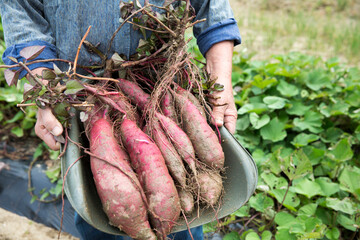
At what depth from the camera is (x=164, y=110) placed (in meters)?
1.22

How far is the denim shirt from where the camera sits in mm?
1116

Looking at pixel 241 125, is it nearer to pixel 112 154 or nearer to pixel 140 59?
pixel 140 59

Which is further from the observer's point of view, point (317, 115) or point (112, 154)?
point (317, 115)

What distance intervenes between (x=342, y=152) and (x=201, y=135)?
113 centimetres

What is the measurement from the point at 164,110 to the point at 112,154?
32cm

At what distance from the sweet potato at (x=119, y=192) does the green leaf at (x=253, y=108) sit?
1248 mm

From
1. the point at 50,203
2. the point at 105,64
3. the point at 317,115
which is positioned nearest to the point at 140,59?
the point at 105,64

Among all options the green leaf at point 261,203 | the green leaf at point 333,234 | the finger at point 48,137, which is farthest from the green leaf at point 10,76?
the green leaf at point 333,234

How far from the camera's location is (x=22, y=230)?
1.74m

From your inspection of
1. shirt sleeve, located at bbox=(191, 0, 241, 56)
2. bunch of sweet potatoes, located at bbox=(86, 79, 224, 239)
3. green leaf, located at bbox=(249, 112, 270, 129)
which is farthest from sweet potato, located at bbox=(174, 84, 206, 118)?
green leaf, located at bbox=(249, 112, 270, 129)

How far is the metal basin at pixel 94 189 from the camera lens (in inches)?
34.3

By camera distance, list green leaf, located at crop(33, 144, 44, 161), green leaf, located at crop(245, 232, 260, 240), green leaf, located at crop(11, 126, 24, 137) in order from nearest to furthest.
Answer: green leaf, located at crop(245, 232, 260, 240), green leaf, located at crop(33, 144, 44, 161), green leaf, located at crop(11, 126, 24, 137)

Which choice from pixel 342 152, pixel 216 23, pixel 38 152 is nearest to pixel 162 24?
pixel 216 23

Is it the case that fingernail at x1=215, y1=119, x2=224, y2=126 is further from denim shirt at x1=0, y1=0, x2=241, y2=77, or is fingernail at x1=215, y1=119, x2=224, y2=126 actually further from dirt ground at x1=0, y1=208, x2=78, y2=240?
dirt ground at x1=0, y1=208, x2=78, y2=240
